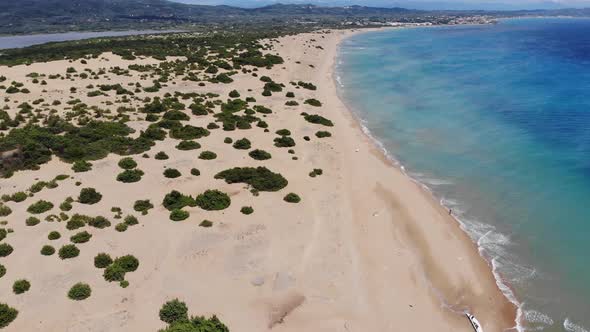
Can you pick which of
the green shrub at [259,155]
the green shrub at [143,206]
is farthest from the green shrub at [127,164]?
the green shrub at [259,155]

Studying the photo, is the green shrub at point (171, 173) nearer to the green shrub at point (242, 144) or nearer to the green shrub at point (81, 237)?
the green shrub at point (242, 144)

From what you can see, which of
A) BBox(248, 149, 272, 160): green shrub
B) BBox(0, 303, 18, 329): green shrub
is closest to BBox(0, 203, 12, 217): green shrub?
BBox(0, 303, 18, 329): green shrub

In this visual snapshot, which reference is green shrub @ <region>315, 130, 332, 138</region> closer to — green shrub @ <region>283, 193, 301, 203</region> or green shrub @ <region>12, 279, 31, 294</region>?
green shrub @ <region>283, 193, 301, 203</region>

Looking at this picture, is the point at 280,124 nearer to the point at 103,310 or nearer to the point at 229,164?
the point at 229,164

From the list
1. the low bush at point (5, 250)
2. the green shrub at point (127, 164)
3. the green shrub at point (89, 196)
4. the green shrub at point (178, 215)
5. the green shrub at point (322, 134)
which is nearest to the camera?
the low bush at point (5, 250)

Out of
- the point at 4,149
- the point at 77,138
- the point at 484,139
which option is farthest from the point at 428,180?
the point at 4,149

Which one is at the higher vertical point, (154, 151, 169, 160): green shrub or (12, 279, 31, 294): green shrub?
(154, 151, 169, 160): green shrub

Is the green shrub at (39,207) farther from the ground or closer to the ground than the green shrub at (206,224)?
farther from the ground
